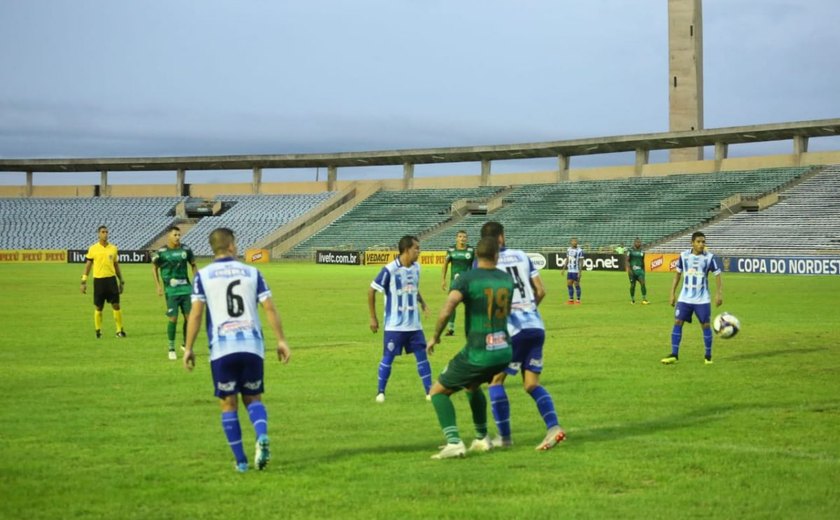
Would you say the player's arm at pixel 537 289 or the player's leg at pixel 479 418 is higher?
the player's arm at pixel 537 289

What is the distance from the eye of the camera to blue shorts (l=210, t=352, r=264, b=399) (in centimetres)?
988

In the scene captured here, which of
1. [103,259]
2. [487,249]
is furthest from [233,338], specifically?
[103,259]

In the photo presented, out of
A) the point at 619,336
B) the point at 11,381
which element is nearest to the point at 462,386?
the point at 11,381

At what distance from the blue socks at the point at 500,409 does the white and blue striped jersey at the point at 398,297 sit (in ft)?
11.9

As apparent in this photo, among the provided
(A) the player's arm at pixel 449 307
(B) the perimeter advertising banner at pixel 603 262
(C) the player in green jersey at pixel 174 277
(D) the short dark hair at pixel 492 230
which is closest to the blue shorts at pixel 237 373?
(A) the player's arm at pixel 449 307

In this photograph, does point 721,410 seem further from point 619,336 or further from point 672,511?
point 619,336

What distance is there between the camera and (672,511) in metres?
8.41

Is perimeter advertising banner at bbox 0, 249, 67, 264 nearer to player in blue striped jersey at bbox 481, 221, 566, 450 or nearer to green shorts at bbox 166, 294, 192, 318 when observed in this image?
green shorts at bbox 166, 294, 192, 318

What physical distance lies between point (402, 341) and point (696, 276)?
22.5ft

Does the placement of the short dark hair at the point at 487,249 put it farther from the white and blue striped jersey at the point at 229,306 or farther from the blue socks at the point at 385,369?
the blue socks at the point at 385,369

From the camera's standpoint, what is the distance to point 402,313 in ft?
48.3

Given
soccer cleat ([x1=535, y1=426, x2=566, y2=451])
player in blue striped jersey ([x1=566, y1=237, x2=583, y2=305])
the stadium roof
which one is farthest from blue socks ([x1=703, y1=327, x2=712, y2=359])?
the stadium roof

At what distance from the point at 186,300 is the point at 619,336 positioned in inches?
365

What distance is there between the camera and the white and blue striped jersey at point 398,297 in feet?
48.3
